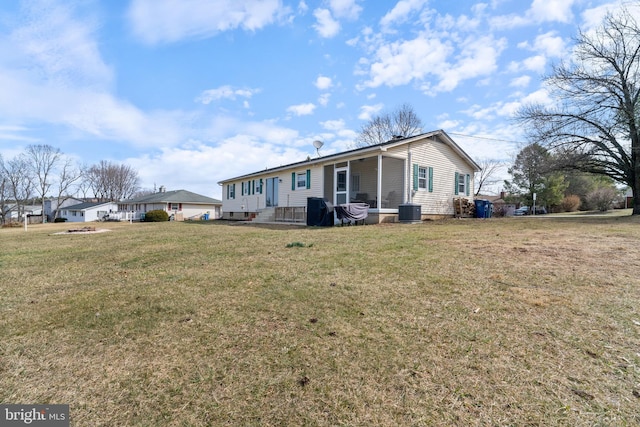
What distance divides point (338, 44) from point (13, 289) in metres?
11.9

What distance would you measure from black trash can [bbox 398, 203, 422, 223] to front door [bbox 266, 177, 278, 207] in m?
9.32

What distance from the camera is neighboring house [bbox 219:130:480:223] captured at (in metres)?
13.5

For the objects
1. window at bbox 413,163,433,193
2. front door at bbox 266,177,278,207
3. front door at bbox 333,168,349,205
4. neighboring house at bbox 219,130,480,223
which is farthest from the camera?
front door at bbox 266,177,278,207

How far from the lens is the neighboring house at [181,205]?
127 feet

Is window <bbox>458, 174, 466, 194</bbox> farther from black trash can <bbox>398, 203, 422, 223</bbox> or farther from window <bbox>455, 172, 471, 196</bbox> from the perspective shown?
black trash can <bbox>398, 203, 422, 223</bbox>

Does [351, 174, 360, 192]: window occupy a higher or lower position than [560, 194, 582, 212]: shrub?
higher

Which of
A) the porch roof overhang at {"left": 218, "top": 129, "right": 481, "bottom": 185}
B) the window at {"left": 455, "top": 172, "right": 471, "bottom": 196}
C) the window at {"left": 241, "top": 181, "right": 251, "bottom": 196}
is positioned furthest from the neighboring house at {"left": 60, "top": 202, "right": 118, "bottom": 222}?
the window at {"left": 455, "top": 172, "right": 471, "bottom": 196}

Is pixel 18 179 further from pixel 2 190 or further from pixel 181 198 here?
pixel 181 198

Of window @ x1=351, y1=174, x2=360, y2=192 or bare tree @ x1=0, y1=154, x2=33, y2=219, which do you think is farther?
bare tree @ x1=0, y1=154, x2=33, y2=219

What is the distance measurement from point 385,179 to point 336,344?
14347mm

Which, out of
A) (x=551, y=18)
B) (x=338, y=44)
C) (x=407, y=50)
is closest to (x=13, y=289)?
(x=338, y=44)

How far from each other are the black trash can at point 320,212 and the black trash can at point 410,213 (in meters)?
3.06

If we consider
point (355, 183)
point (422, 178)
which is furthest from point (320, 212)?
point (355, 183)

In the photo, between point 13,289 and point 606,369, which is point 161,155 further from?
point 606,369
